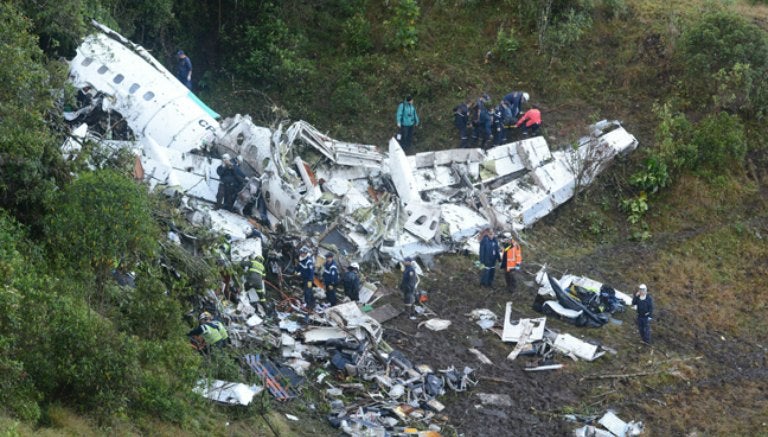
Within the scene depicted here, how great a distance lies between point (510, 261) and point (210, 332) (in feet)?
23.0

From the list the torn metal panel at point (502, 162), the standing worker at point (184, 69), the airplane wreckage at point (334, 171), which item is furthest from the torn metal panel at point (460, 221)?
the standing worker at point (184, 69)

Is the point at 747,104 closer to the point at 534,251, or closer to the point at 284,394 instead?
the point at 534,251

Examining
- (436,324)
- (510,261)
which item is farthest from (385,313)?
(510,261)

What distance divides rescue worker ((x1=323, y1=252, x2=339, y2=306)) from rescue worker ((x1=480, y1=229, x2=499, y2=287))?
327cm

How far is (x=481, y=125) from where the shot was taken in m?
25.0

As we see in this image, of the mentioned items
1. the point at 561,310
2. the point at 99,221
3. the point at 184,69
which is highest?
the point at 99,221

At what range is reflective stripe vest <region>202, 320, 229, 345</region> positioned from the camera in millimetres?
15977

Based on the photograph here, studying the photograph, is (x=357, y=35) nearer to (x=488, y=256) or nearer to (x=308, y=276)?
(x=488, y=256)

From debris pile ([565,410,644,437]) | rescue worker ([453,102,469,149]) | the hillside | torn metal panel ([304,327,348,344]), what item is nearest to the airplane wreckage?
the hillside

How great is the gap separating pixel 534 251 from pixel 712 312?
4.04 meters

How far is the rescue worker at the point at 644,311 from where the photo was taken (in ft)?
62.5

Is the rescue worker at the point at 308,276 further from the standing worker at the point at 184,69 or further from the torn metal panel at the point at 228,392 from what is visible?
the standing worker at the point at 184,69

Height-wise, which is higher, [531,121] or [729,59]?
[729,59]

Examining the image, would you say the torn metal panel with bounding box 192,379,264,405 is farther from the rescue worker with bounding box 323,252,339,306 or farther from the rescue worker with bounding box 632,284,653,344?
the rescue worker with bounding box 632,284,653,344
